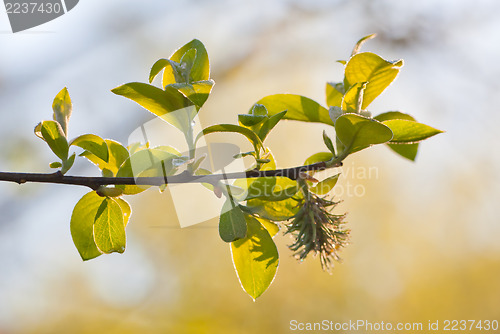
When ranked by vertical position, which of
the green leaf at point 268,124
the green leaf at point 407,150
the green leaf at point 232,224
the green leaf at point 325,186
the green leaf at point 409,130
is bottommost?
the green leaf at point 232,224

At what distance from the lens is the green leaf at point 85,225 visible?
0.56 m

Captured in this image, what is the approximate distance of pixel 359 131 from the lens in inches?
18.3

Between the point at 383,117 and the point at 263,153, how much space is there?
0.54 feet

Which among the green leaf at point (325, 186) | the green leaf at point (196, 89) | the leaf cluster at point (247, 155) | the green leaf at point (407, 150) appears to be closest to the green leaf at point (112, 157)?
the leaf cluster at point (247, 155)

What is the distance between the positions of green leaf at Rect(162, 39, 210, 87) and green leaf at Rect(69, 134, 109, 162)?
0.32ft

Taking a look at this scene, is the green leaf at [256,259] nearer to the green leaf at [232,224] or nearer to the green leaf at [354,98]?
the green leaf at [232,224]

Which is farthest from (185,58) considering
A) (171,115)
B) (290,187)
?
(290,187)

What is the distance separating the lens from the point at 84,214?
0.56m

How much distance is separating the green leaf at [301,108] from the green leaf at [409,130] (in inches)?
3.4

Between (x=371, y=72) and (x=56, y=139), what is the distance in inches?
13.4

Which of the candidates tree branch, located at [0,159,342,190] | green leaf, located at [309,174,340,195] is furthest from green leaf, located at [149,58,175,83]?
green leaf, located at [309,174,340,195]

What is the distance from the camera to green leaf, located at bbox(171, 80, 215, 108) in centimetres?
46

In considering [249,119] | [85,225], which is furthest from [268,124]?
[85,225]

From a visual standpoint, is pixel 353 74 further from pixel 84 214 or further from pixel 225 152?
pixel 84 214
